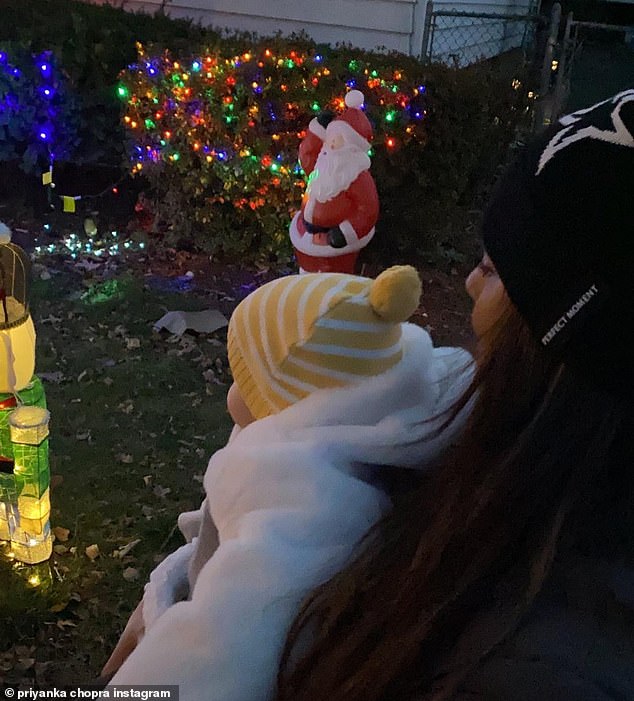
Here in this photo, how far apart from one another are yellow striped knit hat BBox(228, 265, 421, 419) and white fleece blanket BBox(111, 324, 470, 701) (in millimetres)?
→ 43

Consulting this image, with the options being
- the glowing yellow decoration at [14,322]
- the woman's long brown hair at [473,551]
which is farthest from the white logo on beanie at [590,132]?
the glowing yellow decoration at [14,322]

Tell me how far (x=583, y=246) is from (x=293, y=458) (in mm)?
540

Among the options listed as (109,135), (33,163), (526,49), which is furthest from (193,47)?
(526,49)

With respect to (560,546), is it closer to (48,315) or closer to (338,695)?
(338,695)

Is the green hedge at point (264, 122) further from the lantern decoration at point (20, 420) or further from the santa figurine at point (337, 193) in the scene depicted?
the lantern decoration at point (20, 420)

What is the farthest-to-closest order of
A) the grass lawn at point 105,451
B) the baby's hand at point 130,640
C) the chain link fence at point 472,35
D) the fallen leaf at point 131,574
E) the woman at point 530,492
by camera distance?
1. the chain link fence at point 472,35
2. the fallen leaf at point 131,574
3. the grass lawn at point 105,451
4. the baby's hand at point 130,640
5. the woman at point 530,492

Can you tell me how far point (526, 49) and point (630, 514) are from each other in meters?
9.32

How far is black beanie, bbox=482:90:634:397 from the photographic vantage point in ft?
3.41

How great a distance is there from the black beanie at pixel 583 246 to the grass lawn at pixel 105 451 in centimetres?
224

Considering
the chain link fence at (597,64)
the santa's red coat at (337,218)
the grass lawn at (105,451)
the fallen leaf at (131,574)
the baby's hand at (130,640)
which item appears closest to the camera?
the baby's hand at (130,640)

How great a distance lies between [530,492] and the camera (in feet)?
3.63

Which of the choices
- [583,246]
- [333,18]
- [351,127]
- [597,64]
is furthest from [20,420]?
[597,64]

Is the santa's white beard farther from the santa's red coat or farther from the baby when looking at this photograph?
the baby

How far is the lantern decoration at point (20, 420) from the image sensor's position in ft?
8.73
